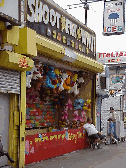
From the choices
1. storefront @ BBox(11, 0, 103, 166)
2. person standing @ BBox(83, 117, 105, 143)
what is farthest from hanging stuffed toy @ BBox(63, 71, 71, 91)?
person standing @ BBox(83, 117, 105, 143)

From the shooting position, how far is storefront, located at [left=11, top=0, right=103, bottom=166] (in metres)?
9.22

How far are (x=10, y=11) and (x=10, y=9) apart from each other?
0.05 metres

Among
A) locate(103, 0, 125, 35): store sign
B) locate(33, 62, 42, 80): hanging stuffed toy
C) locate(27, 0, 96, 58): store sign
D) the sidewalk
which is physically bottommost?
the sidewalk

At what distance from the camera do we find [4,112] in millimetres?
8180

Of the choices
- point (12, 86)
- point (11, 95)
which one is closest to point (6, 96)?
point (11, 95)

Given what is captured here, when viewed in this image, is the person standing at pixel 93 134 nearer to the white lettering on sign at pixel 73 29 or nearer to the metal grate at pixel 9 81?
the white lettering on sign at pixel 73 29

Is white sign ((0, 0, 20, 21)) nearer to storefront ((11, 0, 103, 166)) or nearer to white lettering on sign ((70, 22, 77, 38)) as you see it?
storefront ((11, 0, 103, 166))

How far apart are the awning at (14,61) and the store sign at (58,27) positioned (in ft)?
5.31

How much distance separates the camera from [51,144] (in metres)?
10.1

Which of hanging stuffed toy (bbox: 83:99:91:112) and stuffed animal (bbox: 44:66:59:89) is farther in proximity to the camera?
hanging stuffed toy (bbox: 83:99:91:112)

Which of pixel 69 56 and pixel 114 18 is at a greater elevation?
pixel 114 18

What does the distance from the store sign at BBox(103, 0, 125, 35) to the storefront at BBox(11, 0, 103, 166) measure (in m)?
1.54

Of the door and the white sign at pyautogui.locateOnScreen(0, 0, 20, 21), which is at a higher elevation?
the white sign at pyautogui.locateOnScreen(0, 0, 20, 21)

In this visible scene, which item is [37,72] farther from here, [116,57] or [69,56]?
[116,57]
